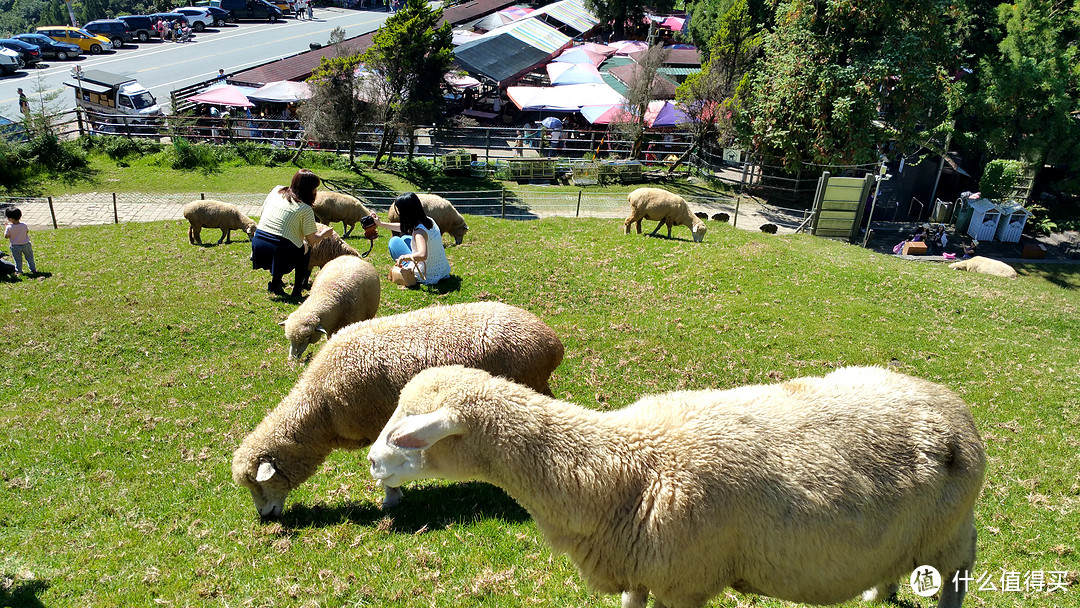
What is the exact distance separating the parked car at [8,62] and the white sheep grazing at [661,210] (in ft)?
169

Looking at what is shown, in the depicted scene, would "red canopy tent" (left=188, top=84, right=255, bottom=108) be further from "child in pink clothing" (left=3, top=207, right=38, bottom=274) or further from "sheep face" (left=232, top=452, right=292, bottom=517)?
"sheep face" (left=232, top=452, right=292, bottom=517)

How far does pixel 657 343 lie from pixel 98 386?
9.03 meters

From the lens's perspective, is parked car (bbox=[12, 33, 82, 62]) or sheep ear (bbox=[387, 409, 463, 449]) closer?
sheep ear (bbox=[387, 409, 463, 449])

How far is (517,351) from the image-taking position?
22.0 ft

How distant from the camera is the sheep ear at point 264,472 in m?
6.09

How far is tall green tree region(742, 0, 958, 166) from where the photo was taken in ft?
87.3

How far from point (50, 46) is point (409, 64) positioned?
135 feet

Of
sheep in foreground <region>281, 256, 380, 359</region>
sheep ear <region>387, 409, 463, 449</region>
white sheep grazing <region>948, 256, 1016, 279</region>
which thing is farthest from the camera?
white sheep grazing <region>948, 256, 1016, 279</region>

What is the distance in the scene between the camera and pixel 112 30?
5588 centimetres

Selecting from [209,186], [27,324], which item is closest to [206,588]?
[27,324]

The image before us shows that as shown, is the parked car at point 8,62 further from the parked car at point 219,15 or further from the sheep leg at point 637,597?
the sheep leg at point 637,597

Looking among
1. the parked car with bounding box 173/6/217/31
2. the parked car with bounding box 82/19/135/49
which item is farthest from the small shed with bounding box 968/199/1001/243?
the parked car with bounding box 173/6/217/31

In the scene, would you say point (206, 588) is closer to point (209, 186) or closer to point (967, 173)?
point (209, 186)

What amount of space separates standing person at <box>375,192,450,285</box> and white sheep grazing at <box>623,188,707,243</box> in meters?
11.1
